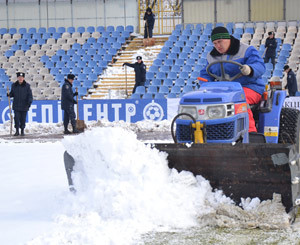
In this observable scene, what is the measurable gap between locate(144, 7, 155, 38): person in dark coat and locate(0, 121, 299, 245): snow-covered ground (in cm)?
1955

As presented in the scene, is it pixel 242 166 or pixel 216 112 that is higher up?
pixel 216 112

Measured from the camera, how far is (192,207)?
15.5ft

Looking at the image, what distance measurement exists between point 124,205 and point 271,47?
1667 cm

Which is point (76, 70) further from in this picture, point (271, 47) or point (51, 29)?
point (271, 47)

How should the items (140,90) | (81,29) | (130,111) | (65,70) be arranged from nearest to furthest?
1. (130,111)
2. (140,90)
3. (65,70)
4. (81,29)

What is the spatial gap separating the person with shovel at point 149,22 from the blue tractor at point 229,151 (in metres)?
19.0

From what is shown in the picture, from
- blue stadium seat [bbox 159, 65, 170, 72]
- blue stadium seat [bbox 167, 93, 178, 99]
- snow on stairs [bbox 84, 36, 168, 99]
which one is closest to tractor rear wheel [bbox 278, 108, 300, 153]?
blue stadium seat [bbox 167, 93, 178, 99]

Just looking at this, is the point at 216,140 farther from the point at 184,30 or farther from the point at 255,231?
the point at 184,30

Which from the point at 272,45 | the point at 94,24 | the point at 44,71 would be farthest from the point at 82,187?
the point at 94,24

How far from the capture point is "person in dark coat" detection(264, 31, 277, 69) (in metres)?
20.1

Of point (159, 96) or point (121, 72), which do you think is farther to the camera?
point (121, 72)

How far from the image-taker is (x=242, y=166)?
15.6 feet

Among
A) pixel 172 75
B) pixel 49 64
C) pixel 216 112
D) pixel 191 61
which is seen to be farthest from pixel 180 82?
pixel 216 112

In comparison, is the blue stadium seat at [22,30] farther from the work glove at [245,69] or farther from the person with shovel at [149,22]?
the work glove at [245,69]
